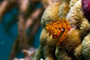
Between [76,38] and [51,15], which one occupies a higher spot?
[51,15]

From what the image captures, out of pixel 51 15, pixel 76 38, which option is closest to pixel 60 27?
pixel 76 38

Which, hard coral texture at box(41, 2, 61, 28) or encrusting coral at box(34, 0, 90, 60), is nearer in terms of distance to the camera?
encrusting coral at box(34, 0, 90, 60)

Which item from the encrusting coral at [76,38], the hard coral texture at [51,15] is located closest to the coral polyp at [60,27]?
the encrusting coral at [76,38]

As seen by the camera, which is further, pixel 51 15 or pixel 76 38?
pixel 51 15

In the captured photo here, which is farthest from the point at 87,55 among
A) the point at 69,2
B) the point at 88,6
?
the point at 69,2

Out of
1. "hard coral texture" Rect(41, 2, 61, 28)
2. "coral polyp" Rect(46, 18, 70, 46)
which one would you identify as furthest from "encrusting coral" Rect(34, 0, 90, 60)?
"hard coral texture" Rect(41, 2, 61, 28)

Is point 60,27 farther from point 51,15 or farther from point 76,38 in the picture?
point 51,15

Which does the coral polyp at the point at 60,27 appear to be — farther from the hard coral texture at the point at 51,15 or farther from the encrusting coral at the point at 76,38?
the hard coral texture at the point at 51,15

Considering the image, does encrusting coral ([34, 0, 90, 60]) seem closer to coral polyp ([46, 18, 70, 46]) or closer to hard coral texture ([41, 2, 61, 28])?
coral polyp ([46, 18, 70, 46])

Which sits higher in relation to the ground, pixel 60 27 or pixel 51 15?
pixel 51 15

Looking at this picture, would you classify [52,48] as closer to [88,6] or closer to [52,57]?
[52,57]

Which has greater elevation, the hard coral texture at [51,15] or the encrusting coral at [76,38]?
the hard coral texture at [51,15]
